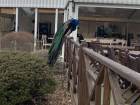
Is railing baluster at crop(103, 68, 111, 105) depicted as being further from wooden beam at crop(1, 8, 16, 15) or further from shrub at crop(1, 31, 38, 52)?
wooden beam at crop(1, 8, 16, 15)

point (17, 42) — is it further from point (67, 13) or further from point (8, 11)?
point (8, 11)

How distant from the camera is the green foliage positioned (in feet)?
9.59

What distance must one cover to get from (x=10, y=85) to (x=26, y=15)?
877cm

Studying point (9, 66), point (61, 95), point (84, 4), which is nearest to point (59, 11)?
point (84, 4)

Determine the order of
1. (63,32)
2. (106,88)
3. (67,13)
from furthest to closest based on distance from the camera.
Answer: (67,13) < (63,32) < (106,88)

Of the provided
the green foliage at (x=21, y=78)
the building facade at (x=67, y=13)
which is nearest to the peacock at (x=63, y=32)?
the green foliage at (x=21, y=78)

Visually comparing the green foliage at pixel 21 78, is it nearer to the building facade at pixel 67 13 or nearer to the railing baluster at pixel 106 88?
the railing baluster at pixel 106 88

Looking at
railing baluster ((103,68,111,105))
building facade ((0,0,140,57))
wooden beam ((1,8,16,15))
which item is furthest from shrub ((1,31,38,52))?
railing baluster ((103,68,111,105))

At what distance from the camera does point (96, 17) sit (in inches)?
436

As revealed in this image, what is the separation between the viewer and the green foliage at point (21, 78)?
2924 millimetres

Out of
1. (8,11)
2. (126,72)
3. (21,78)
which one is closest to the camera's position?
(126,72)

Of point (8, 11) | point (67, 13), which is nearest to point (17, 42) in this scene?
point (67, 13)

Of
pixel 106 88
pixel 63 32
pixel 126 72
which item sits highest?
pixel 63 32

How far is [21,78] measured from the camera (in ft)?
9.87
